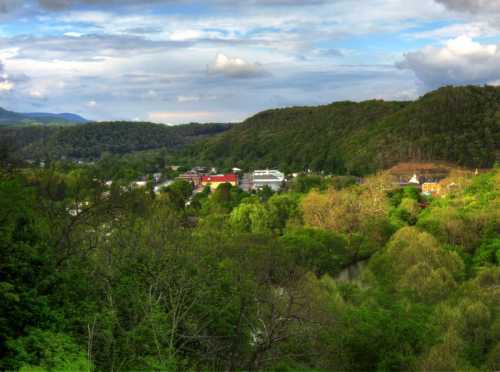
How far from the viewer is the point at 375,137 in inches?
4983

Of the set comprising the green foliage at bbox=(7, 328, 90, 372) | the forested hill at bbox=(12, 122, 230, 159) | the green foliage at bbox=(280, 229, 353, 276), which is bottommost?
→ the green foliage at bbox=(280, 229, 353, 276)

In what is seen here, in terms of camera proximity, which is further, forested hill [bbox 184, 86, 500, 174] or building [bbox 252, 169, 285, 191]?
forested hill [bbox 184, 86, 500, 174]

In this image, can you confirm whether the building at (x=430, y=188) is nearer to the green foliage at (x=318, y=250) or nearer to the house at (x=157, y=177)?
the house at (x=157, y=177)

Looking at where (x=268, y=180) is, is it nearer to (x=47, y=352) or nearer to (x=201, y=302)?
(x=201, y=302)

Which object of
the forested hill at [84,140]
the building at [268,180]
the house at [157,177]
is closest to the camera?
the building at [268,180]

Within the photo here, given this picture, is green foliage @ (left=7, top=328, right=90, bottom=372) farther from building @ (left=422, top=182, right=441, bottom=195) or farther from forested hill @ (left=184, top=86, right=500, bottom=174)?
forested hill @ (left=184, top=86, right=500, bottom=174)

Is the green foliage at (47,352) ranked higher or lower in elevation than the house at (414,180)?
higher

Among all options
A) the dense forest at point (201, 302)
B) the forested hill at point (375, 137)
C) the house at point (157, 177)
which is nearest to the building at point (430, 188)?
the forested hill at point (375, 137)

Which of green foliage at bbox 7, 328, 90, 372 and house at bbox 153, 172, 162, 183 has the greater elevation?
green foliage at bbox 7, 328, 90, 372

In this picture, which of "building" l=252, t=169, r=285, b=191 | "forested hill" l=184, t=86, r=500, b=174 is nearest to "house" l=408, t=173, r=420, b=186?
"forested hill" l=184, t=86, r=500, b=174

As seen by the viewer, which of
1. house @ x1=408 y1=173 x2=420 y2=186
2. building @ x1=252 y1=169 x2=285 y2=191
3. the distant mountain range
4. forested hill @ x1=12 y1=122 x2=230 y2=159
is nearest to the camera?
building @ x1=252 y1=169 x2=285 y2=191

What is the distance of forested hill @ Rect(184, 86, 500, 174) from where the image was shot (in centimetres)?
11544

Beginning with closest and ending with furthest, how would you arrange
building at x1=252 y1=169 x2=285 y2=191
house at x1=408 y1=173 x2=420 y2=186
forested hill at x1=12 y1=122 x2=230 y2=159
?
building at x1=252 y1=169 x2=285 y2=191 < house at x1=408 y1=173 x2=420 y2=186 < forested hill at x1=12 y1=122 x2=230 y2=159

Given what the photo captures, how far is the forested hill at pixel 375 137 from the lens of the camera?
379 ft
